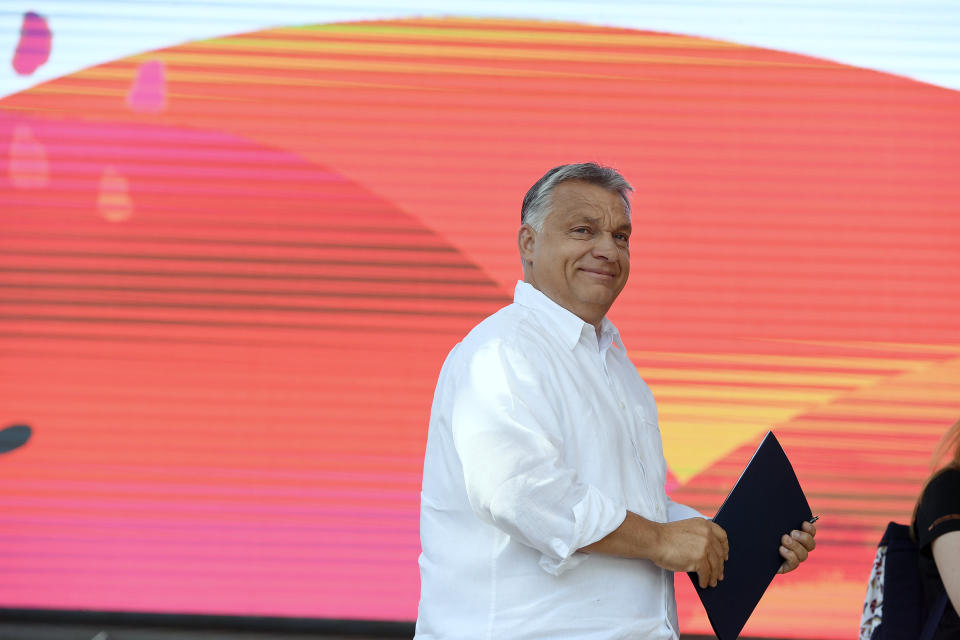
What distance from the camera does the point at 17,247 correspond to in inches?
134

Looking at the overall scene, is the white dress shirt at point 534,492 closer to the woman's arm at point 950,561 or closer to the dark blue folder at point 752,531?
the dark blue folder at point 752,531

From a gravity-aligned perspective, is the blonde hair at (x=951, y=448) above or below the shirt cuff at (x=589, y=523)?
below

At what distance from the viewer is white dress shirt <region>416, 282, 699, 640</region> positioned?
1405 millimetres

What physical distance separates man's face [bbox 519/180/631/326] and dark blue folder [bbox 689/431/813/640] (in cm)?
42

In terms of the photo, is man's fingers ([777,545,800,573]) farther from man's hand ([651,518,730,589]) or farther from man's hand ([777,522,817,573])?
man's hand ([651,518,730,589])

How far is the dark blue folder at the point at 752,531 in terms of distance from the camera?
1.63m

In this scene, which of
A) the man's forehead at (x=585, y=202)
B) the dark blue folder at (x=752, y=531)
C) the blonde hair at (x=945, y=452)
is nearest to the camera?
the dark blue folder at (x=752, y=531)

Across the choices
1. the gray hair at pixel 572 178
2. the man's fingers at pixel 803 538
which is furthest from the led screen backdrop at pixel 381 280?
the gray hair at pixel 572 178

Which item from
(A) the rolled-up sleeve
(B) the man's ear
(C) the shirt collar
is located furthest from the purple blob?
(A) the rolled-up sleeve

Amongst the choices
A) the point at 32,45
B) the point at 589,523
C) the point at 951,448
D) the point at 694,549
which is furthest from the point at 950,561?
the point at 32,45

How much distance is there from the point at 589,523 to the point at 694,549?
224 mm

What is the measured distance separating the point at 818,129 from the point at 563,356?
7.21 feet

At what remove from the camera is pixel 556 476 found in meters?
1.41

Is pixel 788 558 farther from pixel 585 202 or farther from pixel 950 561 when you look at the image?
pixel 585 202
